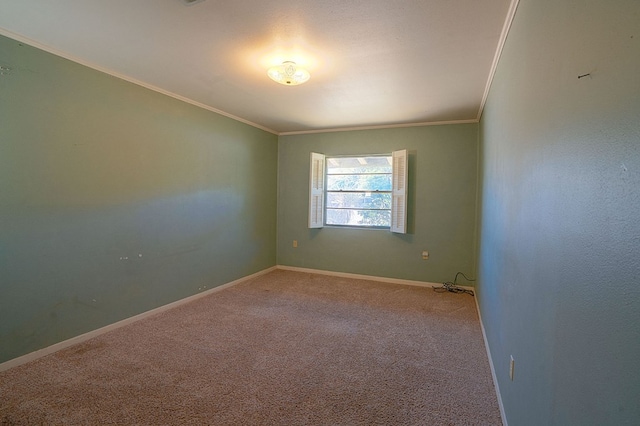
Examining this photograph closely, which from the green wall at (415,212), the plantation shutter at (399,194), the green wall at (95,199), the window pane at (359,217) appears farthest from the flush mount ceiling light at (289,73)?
the window pane at (359,217)

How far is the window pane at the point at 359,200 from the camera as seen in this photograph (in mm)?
4801

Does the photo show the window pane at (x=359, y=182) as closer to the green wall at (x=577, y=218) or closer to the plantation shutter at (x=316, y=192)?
the plantation shutter at (x=316, y=192)

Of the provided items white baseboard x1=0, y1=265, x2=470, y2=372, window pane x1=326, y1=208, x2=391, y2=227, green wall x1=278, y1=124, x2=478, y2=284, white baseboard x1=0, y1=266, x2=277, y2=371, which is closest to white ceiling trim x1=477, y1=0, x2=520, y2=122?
green wall x1=278, y1=124, x2=478, y2=284

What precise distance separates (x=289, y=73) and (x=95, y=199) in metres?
2.13

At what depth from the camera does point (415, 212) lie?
452 cm

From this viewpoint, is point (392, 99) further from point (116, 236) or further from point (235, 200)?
point (116, 236)

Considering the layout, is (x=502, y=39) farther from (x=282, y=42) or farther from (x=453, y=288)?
(x=453, y=288)

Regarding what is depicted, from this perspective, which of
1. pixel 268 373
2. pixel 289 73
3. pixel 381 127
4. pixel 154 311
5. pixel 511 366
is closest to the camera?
pixel 511 366

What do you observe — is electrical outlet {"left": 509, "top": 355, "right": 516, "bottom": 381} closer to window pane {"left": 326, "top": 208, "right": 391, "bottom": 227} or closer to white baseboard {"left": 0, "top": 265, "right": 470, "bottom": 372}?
white baseboard {"left": 0, "top": 265, "right": 470, "bottom": 372}

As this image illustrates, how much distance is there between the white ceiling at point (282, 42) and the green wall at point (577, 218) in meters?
0.59

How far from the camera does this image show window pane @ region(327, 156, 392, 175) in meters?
4.80

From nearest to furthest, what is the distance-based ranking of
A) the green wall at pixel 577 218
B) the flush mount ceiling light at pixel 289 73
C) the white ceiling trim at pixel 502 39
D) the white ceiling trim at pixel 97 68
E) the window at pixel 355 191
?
the green wall at pixel 577 218 < the white ceiling trim at pixel 502 39 < the white ceiling trim at pixel 97 68 < the flush mount ceiling light at pixel 289 73 < the window at pixel 355 191

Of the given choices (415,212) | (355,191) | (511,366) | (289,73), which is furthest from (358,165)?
(511,366)

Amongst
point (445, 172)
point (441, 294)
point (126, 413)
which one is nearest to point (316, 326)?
point (126, 413)
